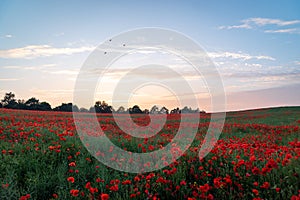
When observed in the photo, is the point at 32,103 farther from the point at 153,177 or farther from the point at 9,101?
the point at 153,177

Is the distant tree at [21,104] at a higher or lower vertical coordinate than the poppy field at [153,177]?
higher

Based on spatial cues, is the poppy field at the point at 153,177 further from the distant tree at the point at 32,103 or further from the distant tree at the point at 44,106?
the distant tree at the point at 32,103

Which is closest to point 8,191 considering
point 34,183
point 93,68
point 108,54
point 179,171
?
point 34,183

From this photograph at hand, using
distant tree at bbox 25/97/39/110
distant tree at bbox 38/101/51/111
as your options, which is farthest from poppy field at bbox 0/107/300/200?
distant tree at bbox 25/97/39/110

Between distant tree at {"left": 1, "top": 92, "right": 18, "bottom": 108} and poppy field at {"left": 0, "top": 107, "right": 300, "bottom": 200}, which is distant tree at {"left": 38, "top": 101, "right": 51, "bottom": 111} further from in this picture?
poppy field at {"left": 0, "top": 107, "right": 300, "bottom": 200}

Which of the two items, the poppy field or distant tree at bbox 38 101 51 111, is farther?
distant tree at bbox 38 101 51 111

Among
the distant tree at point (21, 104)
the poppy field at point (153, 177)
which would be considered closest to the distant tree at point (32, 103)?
the distant tree at point (21, 104)

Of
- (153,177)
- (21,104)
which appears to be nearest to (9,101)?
(21,104)

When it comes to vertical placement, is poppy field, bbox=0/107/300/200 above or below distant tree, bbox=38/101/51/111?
→ below

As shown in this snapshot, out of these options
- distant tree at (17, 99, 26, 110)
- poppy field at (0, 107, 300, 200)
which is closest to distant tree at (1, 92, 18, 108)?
distant tree at (17, 99, 26, 110)

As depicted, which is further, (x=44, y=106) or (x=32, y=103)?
(x=32, y=103)

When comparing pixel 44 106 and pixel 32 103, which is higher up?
pixel 32 103

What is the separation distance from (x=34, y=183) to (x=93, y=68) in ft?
13.1

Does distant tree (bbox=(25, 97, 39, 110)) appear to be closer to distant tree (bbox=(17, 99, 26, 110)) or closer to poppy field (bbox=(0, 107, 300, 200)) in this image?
distant tree (bbox=(17, 99, 26, 110))
